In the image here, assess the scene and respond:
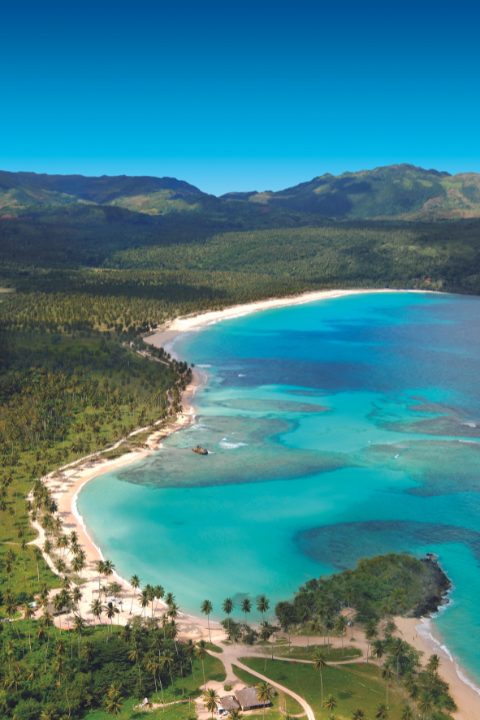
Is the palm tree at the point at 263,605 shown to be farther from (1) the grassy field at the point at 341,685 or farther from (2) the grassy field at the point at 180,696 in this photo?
(2) the grassy field at the point at 180,696

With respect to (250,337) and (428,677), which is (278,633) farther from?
(250,337)

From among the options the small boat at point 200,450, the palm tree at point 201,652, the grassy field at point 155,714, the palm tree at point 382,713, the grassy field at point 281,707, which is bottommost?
the grassy field at point 155,714

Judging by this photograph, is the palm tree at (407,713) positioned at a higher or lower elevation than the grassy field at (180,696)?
higher

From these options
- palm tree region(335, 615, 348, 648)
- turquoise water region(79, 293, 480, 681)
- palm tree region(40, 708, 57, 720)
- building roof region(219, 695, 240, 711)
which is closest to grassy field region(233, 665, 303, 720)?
building roof region(219, 695, 240, 711)

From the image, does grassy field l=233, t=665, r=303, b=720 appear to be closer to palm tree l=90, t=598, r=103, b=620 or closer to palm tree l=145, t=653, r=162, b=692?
palm tree l=145, t=653, r=162, b=692

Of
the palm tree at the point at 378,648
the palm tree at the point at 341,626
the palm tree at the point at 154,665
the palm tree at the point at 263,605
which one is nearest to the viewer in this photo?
the palm tree at the point at 154,665

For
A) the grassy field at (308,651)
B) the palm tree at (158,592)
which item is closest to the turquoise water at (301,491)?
the palm tree at (158,592)

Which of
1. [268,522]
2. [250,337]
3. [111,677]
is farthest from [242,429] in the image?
[250,337]
